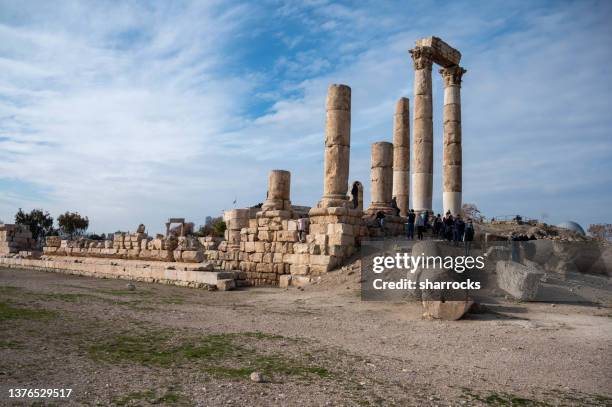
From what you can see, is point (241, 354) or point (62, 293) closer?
point (241, 354)

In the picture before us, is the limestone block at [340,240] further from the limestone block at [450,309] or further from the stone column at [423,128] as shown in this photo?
the stone column at [423,128]

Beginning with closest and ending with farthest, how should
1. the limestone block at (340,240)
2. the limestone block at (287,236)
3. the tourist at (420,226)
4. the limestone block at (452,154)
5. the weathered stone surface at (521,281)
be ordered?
the weathered stone surface at (521,281)
the limestone block at (340,240)
the limestone block at (287,236)
the tourist at (420,226)
the limestone block at (452,154)

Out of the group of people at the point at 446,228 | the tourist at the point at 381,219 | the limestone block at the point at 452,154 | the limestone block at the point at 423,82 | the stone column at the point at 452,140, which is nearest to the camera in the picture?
the group of people at the point at 446,228

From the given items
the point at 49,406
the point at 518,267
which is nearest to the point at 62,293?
the point at 49,406

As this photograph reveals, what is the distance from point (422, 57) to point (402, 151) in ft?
15.3

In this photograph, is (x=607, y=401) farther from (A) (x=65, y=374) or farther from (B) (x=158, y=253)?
(B) (x=158, y=253)

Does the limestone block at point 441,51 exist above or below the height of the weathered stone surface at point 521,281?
above

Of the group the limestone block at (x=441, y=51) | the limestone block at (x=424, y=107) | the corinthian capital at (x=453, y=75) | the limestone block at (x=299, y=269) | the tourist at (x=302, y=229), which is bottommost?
the limestone block at (x=299, y=269)

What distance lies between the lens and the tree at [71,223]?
53344 mm

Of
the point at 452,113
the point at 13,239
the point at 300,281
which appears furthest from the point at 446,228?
the point at 13,239

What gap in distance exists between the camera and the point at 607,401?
17.1 ft

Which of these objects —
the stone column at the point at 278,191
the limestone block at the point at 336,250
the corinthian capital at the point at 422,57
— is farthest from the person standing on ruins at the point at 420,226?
the corinthian capital at the point at 422,57

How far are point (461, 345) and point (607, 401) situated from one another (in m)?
2.64

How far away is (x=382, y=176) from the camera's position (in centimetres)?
2077
